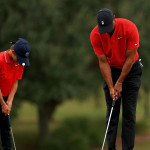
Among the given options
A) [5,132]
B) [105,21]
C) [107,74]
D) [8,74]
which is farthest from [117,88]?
[5,132]

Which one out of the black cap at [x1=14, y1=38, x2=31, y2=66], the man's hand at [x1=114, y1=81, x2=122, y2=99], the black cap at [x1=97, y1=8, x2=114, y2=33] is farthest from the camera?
the black cap at [x1=14, y1=38, x2=31, y2=66]

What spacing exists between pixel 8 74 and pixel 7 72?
0.03m

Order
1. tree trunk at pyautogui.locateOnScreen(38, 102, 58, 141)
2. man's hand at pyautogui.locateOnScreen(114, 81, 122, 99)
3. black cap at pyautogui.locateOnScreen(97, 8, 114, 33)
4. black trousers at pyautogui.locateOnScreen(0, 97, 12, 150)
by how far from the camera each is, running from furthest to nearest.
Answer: tree trunk at pyautogui.locateOnScreen(38, 102, 58, 141)
black trousers at pyautogui.locateOnScreen(0, 97, 12, 150)
man's hand at pyautogui.locateOnScreen(114, 81, 122, 99)
black cap at pyautogui.locateOnScreen(97, 8, 114, 33)

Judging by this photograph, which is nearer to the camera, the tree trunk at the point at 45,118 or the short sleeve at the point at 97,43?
the short sleeve at the point at 97,43

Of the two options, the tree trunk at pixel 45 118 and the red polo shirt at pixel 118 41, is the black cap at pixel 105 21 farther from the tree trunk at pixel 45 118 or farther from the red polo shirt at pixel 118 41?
the tree trunk at pixel 45 118

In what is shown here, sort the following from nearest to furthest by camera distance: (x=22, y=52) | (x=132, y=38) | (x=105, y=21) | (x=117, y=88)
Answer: (x=105, y=21), (x=132, y=38), (x=117, y=88), (x=22, y=52)

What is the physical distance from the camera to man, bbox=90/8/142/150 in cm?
491

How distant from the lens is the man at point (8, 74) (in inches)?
206

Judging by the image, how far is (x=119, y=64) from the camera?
5.10 m

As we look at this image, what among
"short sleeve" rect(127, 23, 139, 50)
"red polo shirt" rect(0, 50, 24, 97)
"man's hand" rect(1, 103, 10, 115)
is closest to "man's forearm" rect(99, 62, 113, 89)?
"short sleeve" rect(127, 23, 139, 50)

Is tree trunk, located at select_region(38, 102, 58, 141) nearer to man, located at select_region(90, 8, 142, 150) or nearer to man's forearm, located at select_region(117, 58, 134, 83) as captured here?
man, located at select_region(90, 8, 142, 150)

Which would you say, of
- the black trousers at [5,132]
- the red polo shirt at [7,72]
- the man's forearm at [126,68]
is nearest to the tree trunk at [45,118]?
the black trousers at [5,132]

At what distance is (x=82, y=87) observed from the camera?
65.8ft

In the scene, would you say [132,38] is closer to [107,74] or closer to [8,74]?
[107,74]
